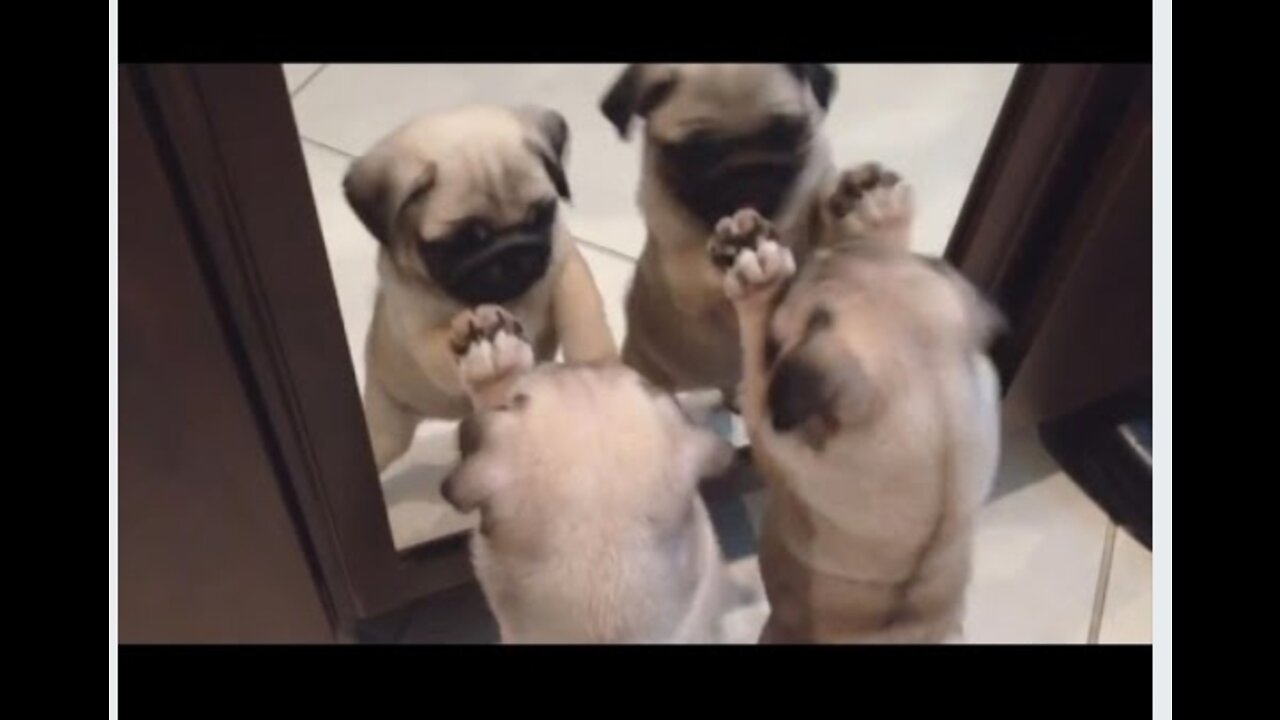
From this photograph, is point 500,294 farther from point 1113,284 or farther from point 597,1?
point 1113,284

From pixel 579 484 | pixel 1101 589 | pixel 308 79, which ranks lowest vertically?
pixel 1101 589

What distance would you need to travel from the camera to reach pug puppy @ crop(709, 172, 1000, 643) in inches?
30.0

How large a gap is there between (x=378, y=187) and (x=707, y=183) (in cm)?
18

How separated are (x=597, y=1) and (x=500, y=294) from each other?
17 cm

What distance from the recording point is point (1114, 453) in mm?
819

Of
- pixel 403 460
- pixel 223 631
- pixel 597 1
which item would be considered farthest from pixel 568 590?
pixel 597 1

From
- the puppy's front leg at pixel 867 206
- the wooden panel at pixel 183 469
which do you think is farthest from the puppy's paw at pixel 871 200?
the wooden panel at pixel 183 469

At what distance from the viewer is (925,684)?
2.75 feet

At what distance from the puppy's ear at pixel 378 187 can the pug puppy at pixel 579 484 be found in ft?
0.24

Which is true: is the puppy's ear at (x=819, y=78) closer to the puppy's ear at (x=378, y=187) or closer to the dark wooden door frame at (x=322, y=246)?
the dark wooden door frame at (x=322, y=246)

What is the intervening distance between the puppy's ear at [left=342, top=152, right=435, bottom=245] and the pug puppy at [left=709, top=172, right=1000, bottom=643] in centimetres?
17

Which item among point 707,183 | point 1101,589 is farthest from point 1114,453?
point 707,183

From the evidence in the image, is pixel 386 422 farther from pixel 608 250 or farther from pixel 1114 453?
pixel 1114 453

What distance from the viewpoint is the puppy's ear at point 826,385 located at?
76 cm
